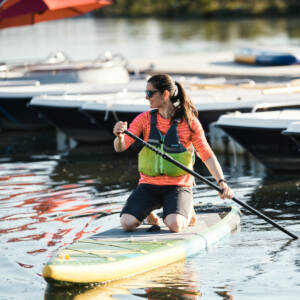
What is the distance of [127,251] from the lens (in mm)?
7270

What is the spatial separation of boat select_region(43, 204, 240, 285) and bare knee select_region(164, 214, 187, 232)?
6 centimetres

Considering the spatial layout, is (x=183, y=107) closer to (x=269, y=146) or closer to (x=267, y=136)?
(x=267, y=136)

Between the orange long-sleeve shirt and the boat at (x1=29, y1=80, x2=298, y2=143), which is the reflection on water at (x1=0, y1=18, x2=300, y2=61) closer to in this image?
the boat at (x1=29, y1=80, x2=298, y2=143)

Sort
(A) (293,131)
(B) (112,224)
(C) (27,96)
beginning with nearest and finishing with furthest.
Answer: (B) (112,224)
(A) (293,131)
(C) (27,96)

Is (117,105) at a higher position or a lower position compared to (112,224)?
higher

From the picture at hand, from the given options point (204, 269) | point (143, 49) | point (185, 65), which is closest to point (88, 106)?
point (204, 269)

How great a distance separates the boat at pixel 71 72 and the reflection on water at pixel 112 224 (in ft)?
9.05

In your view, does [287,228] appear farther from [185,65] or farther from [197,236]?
[185,65]

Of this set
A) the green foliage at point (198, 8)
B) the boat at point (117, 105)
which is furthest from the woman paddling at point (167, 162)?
the green foliage at point (198, 8)

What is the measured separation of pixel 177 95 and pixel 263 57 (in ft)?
43.7

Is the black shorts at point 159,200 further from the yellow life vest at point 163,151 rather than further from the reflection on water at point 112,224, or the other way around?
the reflection on water at point 112,224

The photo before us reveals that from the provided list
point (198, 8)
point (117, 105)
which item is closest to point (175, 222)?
point (117, 105)

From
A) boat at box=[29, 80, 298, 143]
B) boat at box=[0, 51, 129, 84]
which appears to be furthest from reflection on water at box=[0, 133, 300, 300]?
boat at box=[0, 51, 129, 84]

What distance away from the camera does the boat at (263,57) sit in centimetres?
2022
